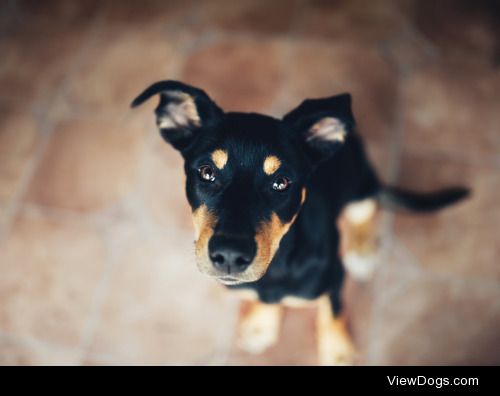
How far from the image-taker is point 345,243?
291 centimetres

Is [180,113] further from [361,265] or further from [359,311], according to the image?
[359,311]

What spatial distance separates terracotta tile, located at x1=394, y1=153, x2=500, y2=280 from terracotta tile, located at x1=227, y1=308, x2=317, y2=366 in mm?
835

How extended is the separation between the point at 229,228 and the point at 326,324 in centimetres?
118

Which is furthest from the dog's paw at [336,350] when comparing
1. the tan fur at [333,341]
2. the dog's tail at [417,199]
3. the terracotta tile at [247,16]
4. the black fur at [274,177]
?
the terracotta tile at [247,16]

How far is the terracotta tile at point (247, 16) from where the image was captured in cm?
363

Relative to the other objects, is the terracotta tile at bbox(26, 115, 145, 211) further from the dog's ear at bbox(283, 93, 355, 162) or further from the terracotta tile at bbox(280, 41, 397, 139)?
the dog's ear at bbox(283, 93, 355, 162)

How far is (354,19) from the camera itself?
141 inches

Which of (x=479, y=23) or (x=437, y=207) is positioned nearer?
(x=437, y=207)

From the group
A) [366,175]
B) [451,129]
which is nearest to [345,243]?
[366,175]

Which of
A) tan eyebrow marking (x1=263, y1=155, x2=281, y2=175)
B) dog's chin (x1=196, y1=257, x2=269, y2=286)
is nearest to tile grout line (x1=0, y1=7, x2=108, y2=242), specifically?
dog's chin (x1=196, y1=257, x2=269, y2=286)

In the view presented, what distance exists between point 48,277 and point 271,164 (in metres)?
2.02
